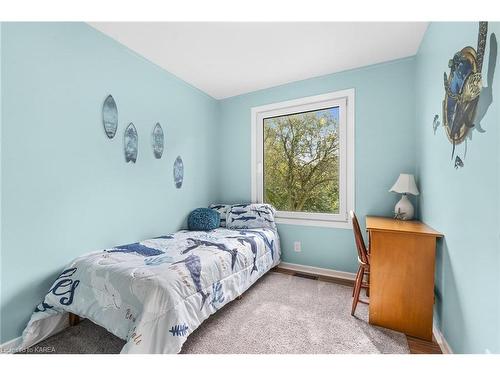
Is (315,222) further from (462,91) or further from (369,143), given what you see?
(462,91)

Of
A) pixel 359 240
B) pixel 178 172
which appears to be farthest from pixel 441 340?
pixel 178 172

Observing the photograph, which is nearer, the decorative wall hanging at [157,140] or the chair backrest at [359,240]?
the chair backrest at [359,240]

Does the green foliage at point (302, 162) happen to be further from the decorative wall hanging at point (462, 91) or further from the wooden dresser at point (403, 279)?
the decorative wall hanging at point (462, 91)

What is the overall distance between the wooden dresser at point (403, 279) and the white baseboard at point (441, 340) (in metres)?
0.06

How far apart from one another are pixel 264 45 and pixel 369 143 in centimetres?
151

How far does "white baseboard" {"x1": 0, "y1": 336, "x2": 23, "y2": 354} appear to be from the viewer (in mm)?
1377

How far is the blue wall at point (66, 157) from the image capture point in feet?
4.58

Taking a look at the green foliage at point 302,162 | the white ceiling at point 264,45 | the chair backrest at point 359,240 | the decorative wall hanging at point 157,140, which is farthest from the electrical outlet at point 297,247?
the white ceiling at point 264,45

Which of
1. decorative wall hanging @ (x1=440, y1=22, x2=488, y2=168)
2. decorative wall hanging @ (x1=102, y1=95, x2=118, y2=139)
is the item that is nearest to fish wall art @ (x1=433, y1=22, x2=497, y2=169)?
decorative wall hanging @ (x1=440, y1=22, x2=488, y2=168)

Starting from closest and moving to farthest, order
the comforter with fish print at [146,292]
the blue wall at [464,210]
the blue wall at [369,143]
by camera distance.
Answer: the blue wall at [464,210]
the comforter with fish print at [146,292]
the blue wall at [369,143]

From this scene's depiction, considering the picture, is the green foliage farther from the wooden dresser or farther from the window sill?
the wooden dresser

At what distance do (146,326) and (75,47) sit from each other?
2.08 m
